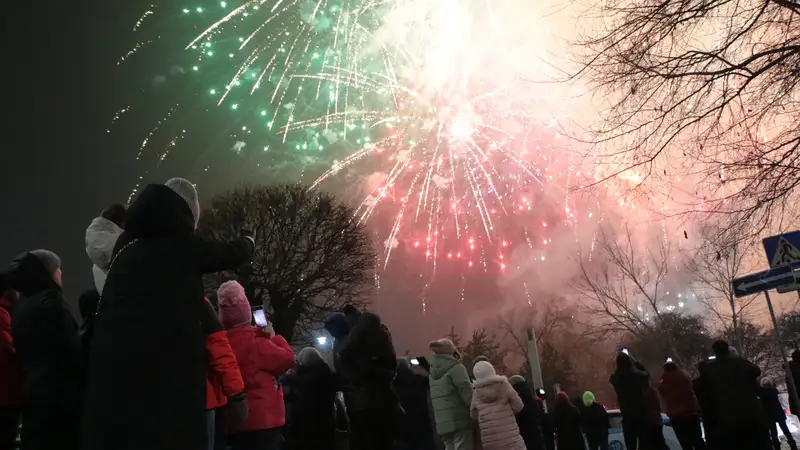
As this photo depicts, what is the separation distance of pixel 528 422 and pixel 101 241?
7.25 meters

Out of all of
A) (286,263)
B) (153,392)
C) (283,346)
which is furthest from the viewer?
(286,263)

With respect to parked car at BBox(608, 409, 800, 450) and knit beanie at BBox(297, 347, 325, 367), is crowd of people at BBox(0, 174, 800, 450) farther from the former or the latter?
parked car at BBox(608, 409, 800, 450)

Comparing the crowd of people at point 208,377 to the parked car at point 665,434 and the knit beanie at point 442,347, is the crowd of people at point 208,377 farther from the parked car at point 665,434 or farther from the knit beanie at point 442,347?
the parked car at point 665,434

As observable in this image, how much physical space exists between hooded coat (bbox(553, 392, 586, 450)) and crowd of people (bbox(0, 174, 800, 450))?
221cm

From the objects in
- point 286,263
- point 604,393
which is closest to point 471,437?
point 286,263

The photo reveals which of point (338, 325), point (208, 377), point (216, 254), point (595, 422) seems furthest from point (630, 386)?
point (216, 254)

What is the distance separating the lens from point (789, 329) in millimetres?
42125

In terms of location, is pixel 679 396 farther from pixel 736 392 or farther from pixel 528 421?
pixel 528 421

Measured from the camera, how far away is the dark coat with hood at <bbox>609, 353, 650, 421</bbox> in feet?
26.6

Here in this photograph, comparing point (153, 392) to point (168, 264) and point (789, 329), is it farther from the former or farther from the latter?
point (789, 329)

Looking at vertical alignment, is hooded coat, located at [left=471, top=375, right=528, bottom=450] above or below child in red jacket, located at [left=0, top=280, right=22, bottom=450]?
below

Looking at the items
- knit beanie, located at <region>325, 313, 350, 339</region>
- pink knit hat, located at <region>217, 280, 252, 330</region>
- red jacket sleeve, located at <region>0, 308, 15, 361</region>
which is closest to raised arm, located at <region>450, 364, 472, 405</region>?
knit beanie, located at <region>325, 313, 350, 339</region>

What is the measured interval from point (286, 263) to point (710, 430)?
20340mm

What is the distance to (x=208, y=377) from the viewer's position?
9.07 ft
